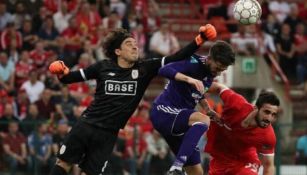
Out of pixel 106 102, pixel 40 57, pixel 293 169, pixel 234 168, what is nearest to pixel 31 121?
pixel 40 57

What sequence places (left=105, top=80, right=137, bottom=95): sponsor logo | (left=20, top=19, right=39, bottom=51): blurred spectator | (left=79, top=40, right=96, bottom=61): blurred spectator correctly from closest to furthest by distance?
(left=105, top=80, right=137, bottom=95): sponsor logo → (left=79, top=40, right=96, bottom=61): blurred spectator → (left=20, top=19, right=39, bottom=51): blurred spectator

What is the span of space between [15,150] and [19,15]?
390 cm

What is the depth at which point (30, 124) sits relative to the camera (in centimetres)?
1842

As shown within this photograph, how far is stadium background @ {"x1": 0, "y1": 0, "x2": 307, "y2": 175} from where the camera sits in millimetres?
18672

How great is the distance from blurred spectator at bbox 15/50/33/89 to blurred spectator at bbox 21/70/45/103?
25 cm

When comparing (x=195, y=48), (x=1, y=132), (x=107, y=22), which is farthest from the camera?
(x=107, y=22)

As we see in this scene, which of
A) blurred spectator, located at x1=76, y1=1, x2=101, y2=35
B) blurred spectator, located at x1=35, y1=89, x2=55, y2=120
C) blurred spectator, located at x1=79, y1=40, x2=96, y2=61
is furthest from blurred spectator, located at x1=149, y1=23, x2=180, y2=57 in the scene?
blurred spectator, located at x1=35, y1=89, x2=55, y2=120

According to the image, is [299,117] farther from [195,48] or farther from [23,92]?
[195,48]

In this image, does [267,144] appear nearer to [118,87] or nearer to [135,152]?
[118,87]

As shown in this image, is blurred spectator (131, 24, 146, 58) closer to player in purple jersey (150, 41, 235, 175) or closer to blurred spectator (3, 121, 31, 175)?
blurred spectator (3, 121, 31, 175)

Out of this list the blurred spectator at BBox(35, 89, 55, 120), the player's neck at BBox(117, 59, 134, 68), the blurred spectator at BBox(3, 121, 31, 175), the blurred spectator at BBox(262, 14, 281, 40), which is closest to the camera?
the player's neck at BBox(117, 59, 134, 68)

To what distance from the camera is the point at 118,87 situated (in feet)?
39.3

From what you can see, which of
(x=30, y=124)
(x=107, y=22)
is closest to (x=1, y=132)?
(x=30, y=124)

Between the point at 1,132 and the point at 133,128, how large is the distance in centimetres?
250
